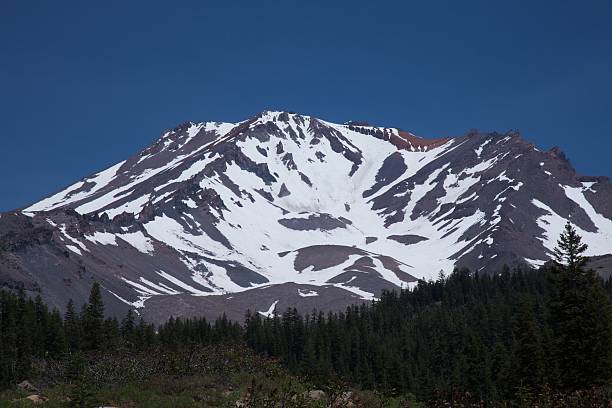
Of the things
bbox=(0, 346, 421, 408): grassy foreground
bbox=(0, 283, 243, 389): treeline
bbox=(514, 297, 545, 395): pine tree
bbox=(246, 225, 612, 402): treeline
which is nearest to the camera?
bbox=(0, 346, 421, 408): grassy foreground

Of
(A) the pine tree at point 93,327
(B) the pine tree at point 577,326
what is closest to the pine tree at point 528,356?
(B) the pine tree at point 577,326

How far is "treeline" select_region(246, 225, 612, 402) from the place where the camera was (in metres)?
47.8

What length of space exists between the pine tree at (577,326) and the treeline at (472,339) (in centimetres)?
6

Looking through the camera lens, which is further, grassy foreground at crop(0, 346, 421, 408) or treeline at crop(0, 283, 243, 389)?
treeline at crop(0, 283, 243, 389)

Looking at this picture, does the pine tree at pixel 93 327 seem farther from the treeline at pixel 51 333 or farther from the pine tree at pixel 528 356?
the pine tree at pixel 528 356

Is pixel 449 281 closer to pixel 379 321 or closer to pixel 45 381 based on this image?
pixel 379 321

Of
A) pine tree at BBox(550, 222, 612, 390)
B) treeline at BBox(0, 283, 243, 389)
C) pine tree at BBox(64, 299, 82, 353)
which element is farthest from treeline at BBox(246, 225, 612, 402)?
pine tree at BBox(64, 299, 82, 353)

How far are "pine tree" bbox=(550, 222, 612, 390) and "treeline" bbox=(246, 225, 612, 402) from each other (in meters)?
0.06

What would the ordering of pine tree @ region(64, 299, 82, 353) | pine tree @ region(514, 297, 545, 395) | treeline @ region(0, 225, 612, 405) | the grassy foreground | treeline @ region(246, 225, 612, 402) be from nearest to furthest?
the grassy foreground, treeline @ region(246, 225, 612, 402), treeline @ region(0, 225, 612, 405), pine tree @ region(514, 297, 545, 395), pine tree @ region(64, 299, 82, 353)

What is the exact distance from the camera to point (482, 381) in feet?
291

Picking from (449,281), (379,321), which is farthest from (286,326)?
(449,281)

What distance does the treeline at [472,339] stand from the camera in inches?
1881

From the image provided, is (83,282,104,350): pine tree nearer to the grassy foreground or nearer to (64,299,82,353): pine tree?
(64,299,82,353): pine tree

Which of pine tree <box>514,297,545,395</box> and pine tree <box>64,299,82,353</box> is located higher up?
pine tree <box>64,299,82,353</box>
